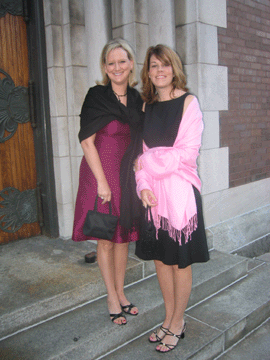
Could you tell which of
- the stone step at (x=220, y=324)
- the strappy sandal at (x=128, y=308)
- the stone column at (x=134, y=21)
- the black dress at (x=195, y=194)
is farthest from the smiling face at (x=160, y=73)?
the stone step at (x=220, y=324)

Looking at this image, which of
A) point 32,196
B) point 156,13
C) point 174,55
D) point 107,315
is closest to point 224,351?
point 107,315

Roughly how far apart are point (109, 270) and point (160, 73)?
1.40 metres

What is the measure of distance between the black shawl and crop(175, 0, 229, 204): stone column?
127 centimetres

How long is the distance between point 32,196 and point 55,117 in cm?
92

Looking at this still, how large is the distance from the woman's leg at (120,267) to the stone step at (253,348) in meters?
0.81

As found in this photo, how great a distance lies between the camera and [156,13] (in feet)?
11.3

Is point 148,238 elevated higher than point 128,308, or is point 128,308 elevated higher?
point 148,238

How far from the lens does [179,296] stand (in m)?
2.23

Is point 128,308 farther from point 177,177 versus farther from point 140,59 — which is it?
point 140,59

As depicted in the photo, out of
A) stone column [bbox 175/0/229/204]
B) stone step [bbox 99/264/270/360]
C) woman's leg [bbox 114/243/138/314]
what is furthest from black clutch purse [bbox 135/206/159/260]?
stone column [bbox 175/0/229/204]

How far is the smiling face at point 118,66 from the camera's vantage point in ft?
7.31

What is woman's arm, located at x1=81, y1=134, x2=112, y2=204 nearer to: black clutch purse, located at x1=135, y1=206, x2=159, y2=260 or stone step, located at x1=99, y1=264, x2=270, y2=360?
black clutch purse, located at x1=135, y1=206, x2=159, y2=260

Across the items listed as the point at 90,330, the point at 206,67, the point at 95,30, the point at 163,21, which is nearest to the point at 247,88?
the point at 206,67

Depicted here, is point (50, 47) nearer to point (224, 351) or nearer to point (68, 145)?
point (68, 145)
